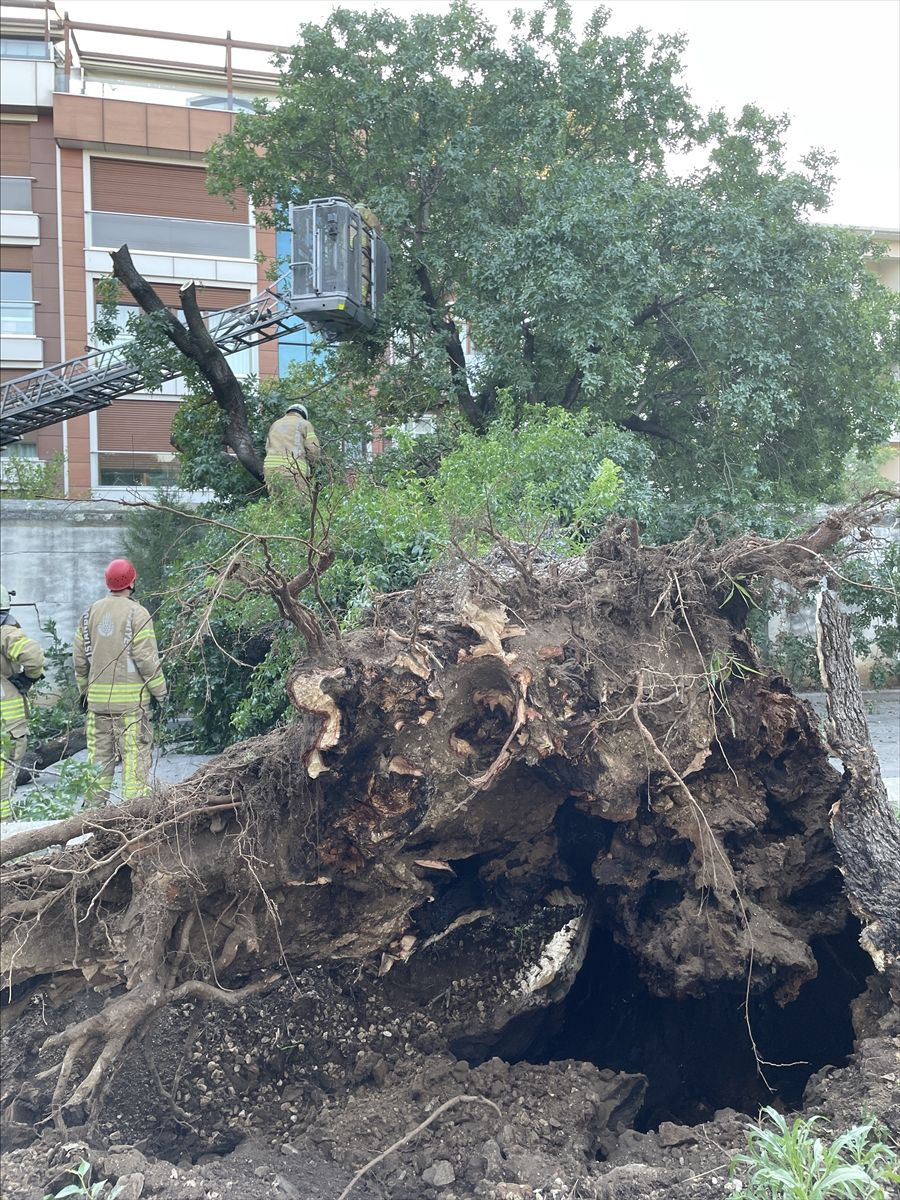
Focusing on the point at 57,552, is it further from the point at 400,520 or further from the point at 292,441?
the point at 400,520

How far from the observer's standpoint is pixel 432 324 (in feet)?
36.0

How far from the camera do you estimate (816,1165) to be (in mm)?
2672

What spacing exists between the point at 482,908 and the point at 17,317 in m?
25.4

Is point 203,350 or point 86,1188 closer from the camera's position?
point 86,1188

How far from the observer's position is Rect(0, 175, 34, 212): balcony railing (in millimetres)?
25047

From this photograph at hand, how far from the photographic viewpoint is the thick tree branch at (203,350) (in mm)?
9586

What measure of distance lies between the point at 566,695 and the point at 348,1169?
1.84 metres

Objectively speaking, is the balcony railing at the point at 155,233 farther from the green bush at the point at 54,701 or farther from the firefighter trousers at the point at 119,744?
the firefighter trousers at the point at 119,744

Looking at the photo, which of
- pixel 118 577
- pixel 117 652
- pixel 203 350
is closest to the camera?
pixel 117 652

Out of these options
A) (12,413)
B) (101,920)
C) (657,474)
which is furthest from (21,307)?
(101,920)

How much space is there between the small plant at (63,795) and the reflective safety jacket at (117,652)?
54 centimetres

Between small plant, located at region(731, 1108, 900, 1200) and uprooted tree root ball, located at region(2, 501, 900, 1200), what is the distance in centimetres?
29

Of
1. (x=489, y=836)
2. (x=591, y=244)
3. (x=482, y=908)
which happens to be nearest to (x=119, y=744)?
(x=482, y=908)

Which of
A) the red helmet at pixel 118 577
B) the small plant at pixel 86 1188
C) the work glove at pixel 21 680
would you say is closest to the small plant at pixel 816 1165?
the small plant at pixel 86 1188
